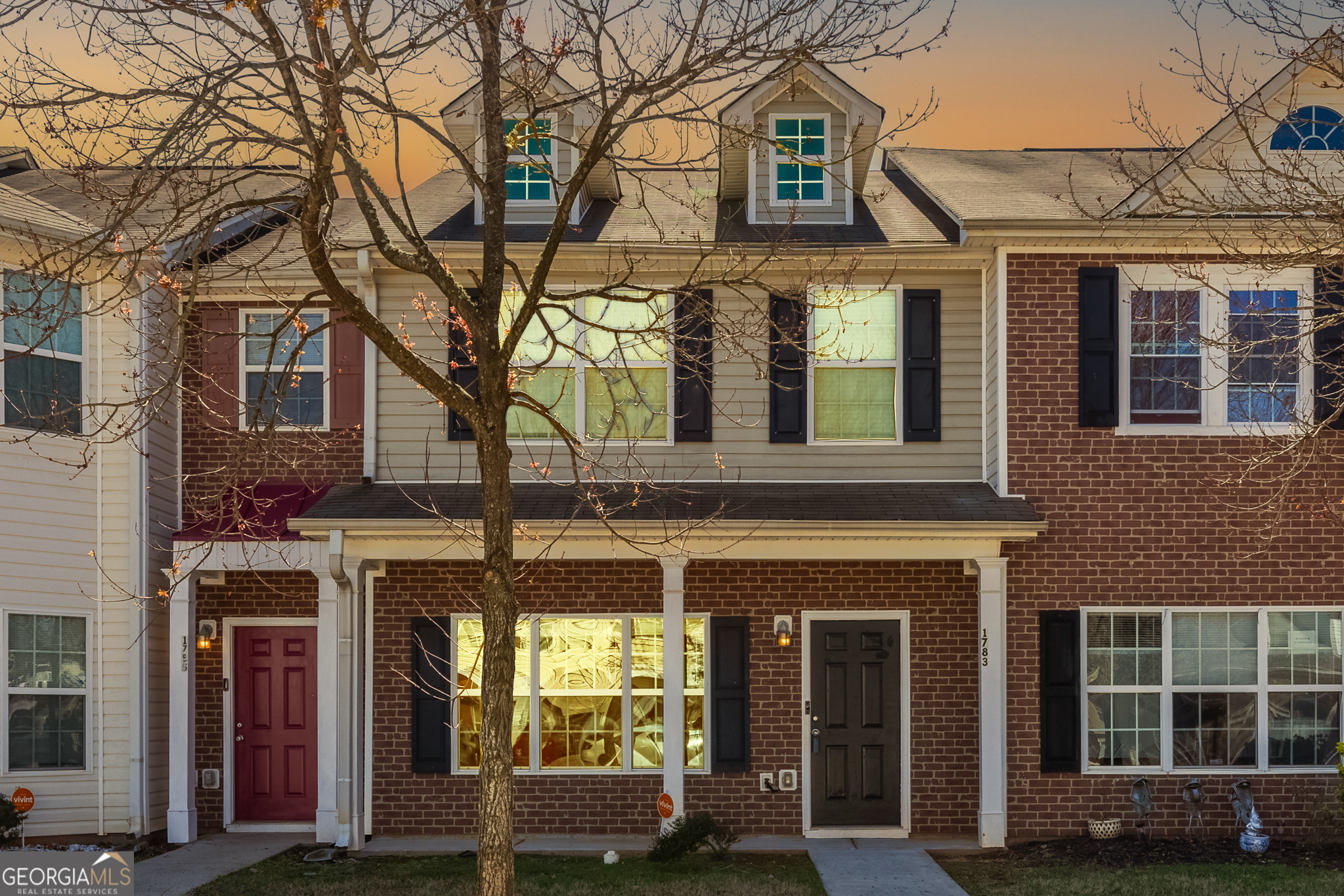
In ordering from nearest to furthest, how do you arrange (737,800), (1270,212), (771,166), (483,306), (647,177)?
(483,306) → (1270,212) → (737,800) → (771,166) → (647,177)

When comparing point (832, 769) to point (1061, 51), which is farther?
point (832, 769)

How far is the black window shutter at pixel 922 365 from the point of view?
460 inches

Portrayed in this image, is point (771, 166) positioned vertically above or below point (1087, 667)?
above

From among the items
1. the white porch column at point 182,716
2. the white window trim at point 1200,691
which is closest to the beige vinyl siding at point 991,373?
the white window trim at point 1200,691

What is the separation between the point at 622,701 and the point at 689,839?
2.12m

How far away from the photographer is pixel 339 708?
35.6 ft

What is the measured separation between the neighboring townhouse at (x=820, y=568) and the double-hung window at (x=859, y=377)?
0.10ft

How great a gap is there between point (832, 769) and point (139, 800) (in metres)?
6.50

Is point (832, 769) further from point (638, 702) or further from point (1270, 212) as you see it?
point (1270, 212)

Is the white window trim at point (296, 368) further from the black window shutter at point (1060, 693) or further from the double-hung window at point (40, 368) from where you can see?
the black window shutter at point (1060, 693)

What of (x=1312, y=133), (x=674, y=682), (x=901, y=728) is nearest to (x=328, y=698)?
(x=674, y=682)

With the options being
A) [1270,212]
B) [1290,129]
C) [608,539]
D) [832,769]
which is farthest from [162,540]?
[1290,129]

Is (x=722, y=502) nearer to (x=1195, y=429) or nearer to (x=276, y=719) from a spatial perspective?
(x=1195, y=429)

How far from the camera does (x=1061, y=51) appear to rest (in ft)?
34.0
